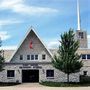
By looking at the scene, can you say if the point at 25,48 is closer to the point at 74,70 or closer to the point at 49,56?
the point at 49,56

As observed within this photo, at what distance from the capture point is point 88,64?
220 feet

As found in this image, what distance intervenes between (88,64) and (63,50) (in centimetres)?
1354

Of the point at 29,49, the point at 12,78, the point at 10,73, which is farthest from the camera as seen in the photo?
the point at 29,49

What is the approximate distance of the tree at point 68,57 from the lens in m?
53.6

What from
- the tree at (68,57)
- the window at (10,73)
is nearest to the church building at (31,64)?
the window at (10,73)

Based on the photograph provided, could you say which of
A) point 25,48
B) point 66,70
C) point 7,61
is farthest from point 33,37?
point 66,70

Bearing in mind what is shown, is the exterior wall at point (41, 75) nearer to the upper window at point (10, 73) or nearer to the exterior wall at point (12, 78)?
the exterior wall at point (12, 78)

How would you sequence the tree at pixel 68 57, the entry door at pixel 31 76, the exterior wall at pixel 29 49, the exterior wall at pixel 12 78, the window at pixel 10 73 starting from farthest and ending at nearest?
the entry door at pixel 31 76 → the exterior wall at pixel 29 49 → the window at pixel 10 73 → the exterior wall at pixel 12 78 → the tree at pixel 68 57

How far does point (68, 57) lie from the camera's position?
5409 cm

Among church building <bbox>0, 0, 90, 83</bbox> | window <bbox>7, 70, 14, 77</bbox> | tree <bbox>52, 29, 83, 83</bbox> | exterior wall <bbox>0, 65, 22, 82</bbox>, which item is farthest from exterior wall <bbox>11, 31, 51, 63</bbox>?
tree <bbox>52, 29, 83, 83</bbox>

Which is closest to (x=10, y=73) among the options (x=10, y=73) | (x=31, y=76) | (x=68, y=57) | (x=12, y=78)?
(x=10, y=73)

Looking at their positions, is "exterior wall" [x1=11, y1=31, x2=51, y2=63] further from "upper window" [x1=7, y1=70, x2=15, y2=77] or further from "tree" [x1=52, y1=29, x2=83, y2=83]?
"tree" [x1=52, y1=29, x2=83, y2=83]

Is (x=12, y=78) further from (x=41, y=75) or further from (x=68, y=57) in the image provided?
(x=68, y=57)

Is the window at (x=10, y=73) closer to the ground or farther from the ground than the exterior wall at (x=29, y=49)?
closer to the ground
